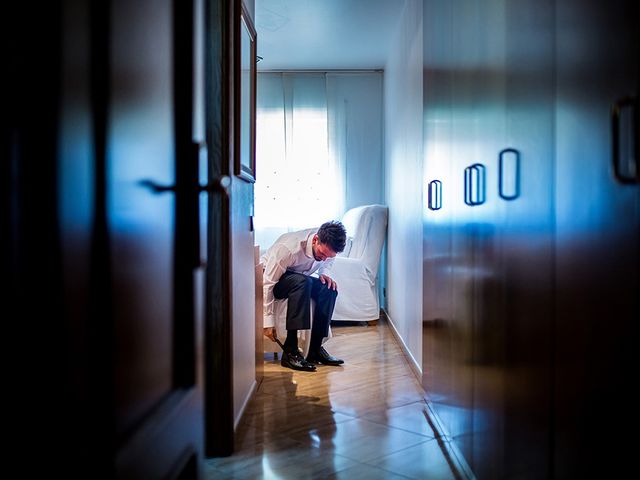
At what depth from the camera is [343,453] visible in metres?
2.31

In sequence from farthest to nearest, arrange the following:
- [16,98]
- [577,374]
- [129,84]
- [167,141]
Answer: [577,374], [167,141], [129,84], [16,98]

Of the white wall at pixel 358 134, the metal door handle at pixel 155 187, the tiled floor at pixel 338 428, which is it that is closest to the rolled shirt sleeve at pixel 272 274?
the tiled floor at pixel 338 428

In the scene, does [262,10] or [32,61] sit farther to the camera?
[262,10]

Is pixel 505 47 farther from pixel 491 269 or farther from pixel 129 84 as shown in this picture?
pixel 129 84

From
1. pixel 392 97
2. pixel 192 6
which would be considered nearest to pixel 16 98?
pixel 192 6

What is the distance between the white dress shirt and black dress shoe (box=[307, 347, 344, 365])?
13.5 inches

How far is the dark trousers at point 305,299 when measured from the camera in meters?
3.76

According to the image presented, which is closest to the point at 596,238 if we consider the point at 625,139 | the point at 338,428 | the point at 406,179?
the point at 625,139

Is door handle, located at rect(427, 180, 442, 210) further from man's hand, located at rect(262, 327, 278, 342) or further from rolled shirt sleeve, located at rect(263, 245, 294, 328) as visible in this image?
man's hand, located at rect(262, 327, 278, 342)

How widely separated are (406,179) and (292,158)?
2220 millimetres

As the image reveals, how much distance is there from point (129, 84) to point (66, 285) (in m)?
0.30

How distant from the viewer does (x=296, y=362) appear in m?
3.77

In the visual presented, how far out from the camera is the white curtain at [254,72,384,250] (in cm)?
619

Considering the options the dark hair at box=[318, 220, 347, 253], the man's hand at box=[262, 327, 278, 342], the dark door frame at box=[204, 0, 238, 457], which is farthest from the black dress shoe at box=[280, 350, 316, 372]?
the dark door frame at box=[204, 0, 238, 457]
